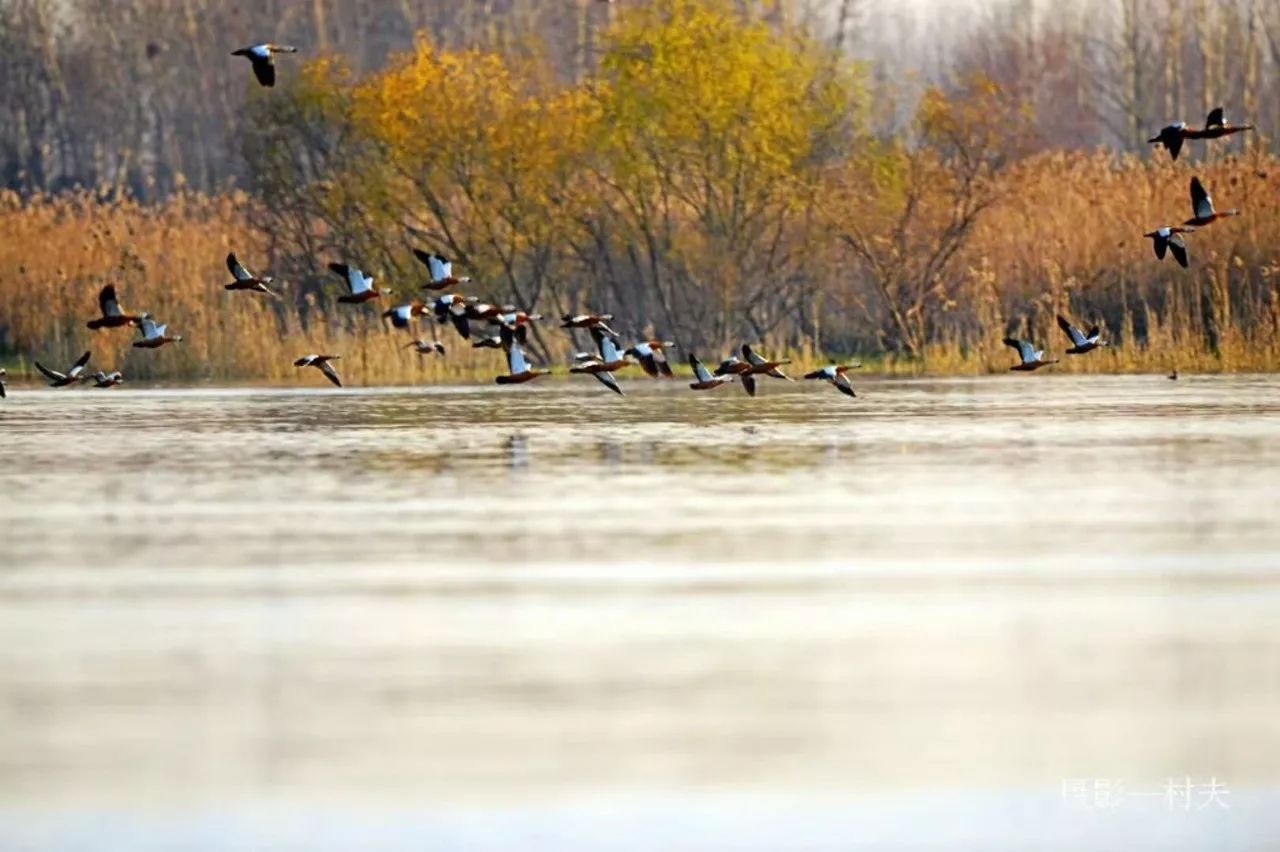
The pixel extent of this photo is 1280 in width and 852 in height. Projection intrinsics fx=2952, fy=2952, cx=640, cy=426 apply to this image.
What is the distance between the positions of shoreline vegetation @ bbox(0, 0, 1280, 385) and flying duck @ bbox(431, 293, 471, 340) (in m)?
4.39

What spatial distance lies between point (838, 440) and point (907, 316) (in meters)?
14.7

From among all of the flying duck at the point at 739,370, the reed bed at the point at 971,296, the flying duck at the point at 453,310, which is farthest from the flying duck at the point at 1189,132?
the reed bed at the point at 971,296

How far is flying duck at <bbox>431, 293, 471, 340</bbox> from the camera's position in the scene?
25.0 metres

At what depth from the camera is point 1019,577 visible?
11461mm

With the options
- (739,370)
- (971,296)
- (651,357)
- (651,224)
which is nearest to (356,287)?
(651,357)

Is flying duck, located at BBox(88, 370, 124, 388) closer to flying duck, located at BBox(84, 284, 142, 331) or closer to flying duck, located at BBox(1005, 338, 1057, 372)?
flying duck, located at BBox(84, 284, 142, 331)

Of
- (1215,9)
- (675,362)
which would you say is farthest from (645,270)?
(1215,9)

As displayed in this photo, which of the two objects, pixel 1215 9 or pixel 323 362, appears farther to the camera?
pixel 1215 9

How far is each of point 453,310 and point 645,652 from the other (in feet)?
58.3

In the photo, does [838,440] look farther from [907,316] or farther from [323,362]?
[907,316]

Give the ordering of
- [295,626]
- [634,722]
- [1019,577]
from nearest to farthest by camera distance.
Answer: [634,722] → [295,626] → [1019,577]

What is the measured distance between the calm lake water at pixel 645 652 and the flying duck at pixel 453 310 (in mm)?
6533

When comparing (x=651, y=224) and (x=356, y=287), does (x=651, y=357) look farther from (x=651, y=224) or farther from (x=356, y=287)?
(x=651, y=224)

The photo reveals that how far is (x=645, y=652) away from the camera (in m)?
9.48
